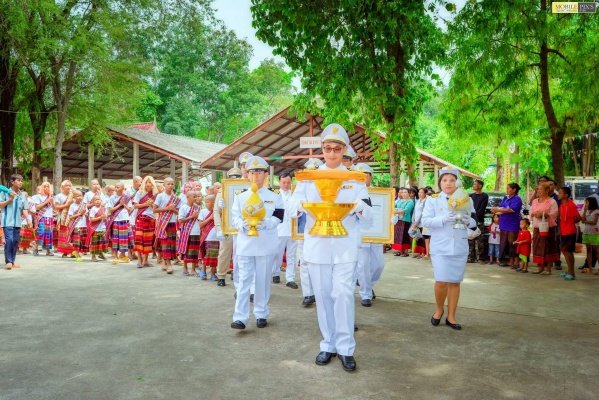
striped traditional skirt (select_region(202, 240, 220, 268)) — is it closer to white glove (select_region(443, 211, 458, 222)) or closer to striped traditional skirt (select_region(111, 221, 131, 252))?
striped traditional skirt (select_region(111, 221, 131, 252))

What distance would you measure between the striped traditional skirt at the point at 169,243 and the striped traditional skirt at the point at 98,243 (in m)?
2.03

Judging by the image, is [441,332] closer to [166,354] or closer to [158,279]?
[166,354]

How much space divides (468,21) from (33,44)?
14.0m

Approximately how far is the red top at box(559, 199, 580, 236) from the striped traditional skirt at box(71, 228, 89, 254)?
10.00 meters

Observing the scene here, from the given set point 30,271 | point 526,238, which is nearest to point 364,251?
point 526,238

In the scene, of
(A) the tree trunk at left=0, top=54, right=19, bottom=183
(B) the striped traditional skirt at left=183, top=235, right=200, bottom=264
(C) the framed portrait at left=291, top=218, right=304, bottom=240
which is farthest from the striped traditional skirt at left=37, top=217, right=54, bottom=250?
(C) the framed portrait at left=291, top=218, right=304, bottom=240

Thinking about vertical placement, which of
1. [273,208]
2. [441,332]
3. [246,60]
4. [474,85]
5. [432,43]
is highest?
[246,60]

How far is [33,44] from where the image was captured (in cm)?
1647

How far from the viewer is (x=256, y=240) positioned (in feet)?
17.7

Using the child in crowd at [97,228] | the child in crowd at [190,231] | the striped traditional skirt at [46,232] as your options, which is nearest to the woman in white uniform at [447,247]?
the child in crowd at [190,231]

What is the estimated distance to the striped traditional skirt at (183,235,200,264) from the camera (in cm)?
895

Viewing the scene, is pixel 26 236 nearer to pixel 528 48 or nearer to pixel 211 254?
pixel 211 254

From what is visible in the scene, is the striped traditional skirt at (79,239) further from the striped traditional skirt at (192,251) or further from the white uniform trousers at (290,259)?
the white uniform trousers at (290,259)

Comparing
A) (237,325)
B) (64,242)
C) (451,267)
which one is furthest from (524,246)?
(64,242)
